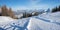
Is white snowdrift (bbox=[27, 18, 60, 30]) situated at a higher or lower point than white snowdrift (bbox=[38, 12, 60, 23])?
lower

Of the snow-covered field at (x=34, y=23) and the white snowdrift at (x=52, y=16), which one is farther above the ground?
the white snowdrift at (x=52, y=16)

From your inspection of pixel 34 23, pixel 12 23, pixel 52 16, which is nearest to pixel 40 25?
pixel 34 23

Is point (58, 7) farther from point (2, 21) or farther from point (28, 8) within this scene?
point (2, 21)

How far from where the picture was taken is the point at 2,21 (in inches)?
59.1

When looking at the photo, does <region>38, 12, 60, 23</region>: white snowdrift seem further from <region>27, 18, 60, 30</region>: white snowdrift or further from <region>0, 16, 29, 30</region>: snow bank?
<region>0, 16, 29, 30</region>: snow bank

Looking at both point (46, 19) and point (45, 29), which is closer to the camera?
point (45, 29)

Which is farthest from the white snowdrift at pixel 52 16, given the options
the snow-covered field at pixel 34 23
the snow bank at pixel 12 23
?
the snow bank at pixel 12 23

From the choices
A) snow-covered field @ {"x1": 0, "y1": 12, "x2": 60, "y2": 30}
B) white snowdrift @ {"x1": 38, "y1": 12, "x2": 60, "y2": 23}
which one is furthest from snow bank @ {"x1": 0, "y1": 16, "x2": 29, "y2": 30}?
white snowdrift @ {"x1": 38, "y1": 12, "x2": 60, "y2": 23}

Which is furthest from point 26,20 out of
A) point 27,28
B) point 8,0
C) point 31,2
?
point 8,0

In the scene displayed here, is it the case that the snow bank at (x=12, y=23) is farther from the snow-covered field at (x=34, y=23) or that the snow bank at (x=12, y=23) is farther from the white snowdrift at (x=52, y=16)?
the white snowdrift at (x=52, y=16)

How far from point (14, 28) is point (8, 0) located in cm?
45

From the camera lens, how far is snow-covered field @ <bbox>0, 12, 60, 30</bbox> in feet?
4.42

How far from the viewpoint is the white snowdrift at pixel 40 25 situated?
1326mm

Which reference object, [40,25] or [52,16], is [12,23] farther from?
[52,16]
